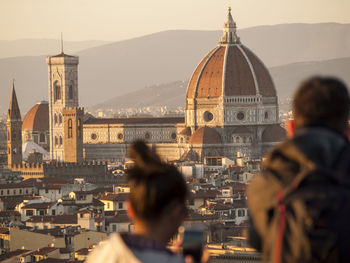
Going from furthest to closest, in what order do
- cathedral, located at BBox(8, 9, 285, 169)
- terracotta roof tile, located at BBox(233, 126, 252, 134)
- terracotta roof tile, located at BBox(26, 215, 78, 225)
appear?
terracotta roof tile, located at BBox(233, 126, 252, 134) → cathedral, located at BBox(8, 9, 285, 169) → terracotta roof tile, located at BBox(26, 215, 78, 225)

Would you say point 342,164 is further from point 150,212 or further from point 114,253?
point 114,253

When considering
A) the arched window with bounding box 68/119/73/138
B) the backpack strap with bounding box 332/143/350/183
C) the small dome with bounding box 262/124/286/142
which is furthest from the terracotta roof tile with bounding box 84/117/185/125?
the backpack strap with bounding box 332/143/350/183

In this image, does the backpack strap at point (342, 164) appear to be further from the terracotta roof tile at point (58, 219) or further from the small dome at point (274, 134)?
the small dome at point (274, 134)

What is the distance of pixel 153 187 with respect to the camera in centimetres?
451

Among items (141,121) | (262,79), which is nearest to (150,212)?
(262,79)

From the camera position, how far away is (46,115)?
408 ft

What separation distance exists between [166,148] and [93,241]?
200ft

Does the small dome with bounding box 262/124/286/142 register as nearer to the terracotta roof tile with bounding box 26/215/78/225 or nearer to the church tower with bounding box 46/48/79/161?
the church tower with bounding box 46/48/79/161

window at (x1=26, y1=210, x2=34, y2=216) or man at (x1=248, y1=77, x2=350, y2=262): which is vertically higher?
man at (x1=248, y1=77, x2=350, y2=262)

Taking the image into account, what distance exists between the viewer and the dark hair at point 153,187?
4512 mm

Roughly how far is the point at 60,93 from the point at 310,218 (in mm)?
107505

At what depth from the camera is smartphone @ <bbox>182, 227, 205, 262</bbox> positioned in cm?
438

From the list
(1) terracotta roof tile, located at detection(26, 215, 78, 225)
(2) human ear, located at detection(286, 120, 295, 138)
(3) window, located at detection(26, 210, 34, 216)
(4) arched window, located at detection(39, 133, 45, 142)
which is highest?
(4) arched window, located at detection(39, 133, 45, 142)

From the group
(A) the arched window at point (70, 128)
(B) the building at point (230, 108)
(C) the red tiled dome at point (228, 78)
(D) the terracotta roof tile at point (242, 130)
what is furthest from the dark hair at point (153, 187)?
(C) the red tiled dome at point (228, 78)
